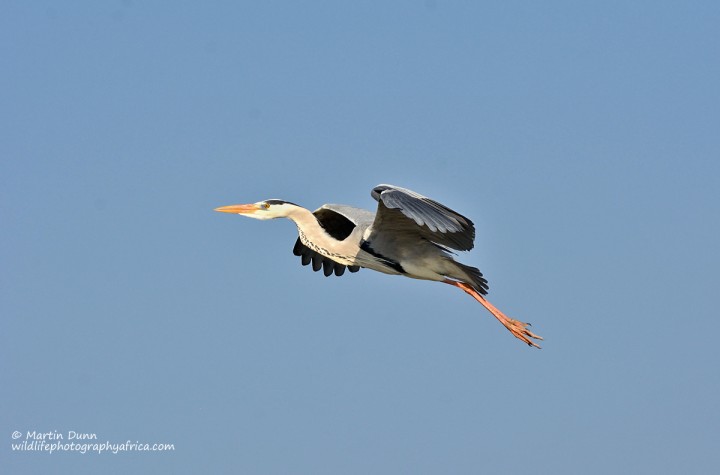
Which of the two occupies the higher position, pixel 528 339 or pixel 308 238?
pixel 308 238

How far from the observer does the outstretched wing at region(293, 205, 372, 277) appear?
15.9 m

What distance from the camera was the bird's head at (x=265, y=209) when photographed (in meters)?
15.5

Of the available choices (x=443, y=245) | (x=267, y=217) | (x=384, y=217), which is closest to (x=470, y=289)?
(x=443, y=245)

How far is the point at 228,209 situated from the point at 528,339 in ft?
14.6

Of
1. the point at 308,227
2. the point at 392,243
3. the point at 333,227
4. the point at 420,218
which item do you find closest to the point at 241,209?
the point at 308,227

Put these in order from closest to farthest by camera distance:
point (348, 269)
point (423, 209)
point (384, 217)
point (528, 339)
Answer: point (423, 209), point (384, 217), point (528, 339), point (348, 269)

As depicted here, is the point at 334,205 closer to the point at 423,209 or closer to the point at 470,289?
the point at 470,289

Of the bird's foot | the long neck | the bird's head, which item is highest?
the bird's head

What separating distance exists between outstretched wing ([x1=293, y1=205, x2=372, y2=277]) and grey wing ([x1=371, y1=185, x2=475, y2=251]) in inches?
42.5

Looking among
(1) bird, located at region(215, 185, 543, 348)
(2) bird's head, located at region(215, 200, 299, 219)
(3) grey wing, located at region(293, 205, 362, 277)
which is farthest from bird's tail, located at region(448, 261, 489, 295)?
(2) bird's head, located at region(215, 200, 299, 219)

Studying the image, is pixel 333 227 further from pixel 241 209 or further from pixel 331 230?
pixel 241 209

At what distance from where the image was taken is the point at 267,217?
619 inches

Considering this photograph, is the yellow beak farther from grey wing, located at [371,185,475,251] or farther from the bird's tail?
the bird's tail

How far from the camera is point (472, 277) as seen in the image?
596 inches
